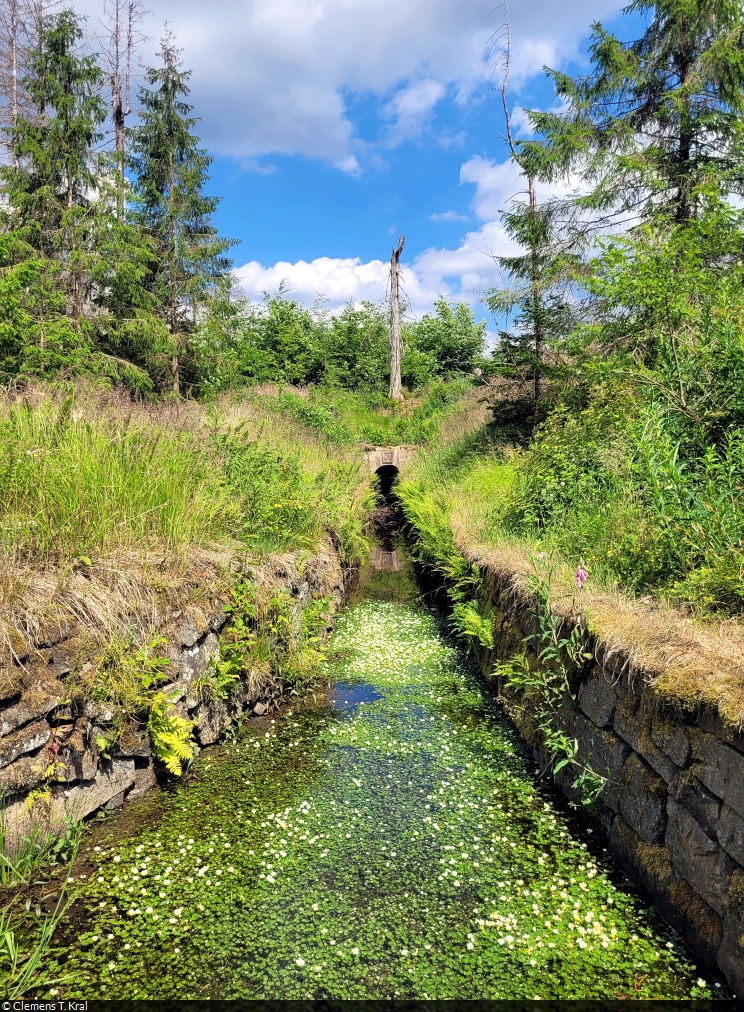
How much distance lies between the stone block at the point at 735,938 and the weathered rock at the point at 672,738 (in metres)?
0.54

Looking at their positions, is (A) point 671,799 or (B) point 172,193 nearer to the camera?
(A) point 671,799

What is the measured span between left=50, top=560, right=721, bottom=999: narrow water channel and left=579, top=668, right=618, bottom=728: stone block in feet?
2.47

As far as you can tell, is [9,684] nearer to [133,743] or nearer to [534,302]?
[133,743]

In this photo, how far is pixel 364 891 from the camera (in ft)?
11.7

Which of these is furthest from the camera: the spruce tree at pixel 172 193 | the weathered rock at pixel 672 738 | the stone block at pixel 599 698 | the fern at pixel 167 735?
the spruce tree at pixel 172 193

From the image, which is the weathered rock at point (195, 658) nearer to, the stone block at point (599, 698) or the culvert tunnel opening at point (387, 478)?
the stone block at point (599, 698)

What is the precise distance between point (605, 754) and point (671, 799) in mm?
769

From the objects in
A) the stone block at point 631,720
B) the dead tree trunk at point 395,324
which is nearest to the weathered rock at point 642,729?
the stone block at point 631,720

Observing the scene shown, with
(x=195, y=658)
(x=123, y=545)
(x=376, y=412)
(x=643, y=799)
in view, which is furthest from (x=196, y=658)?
(x=376, y=412)

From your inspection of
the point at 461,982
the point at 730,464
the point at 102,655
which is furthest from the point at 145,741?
the point at 730,464

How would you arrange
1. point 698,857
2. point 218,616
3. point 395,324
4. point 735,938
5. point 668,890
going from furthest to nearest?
point 395,324 → point 218,616 → point 668,890 → point 698,857 → point 735,938

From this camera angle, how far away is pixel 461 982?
2.95 m

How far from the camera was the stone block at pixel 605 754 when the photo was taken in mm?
3926

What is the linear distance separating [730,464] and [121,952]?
15.3 ft
